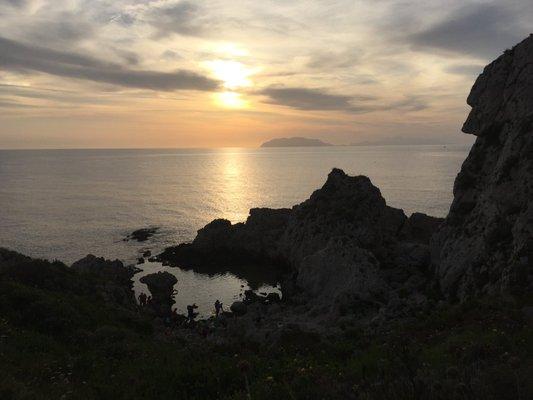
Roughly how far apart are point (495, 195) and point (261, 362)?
25.8m

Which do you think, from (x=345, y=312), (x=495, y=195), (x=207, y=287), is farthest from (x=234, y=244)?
(x=495, y=195)

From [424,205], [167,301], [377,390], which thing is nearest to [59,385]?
[377,390]

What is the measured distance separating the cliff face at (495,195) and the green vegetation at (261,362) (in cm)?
923

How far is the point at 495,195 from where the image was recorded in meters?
32.3

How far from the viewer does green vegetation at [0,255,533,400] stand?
8672 mm

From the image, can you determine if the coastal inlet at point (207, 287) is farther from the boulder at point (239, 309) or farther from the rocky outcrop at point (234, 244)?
the rocky outcrop at point (234, 244)

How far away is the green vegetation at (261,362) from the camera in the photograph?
8.67 metres

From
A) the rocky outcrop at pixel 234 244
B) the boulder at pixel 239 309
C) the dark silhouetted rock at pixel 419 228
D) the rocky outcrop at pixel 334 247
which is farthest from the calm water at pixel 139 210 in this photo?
the dark silhouetted rock at pixel 419 228

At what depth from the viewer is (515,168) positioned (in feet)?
104

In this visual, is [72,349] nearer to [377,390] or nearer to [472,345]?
[377,390]

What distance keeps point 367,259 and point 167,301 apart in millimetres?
22746

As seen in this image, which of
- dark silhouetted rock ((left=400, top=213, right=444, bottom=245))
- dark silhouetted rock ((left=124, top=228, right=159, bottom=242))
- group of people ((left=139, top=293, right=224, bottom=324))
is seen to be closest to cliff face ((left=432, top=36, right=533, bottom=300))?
group of people ((left=139, top=293, right=224, bottom=324))

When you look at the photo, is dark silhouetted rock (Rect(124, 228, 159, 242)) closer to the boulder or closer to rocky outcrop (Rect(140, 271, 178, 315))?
rocky outcrop (Rect(140, 271, 178, 315))

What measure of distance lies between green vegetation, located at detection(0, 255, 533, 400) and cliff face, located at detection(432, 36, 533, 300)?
30.3 feet
